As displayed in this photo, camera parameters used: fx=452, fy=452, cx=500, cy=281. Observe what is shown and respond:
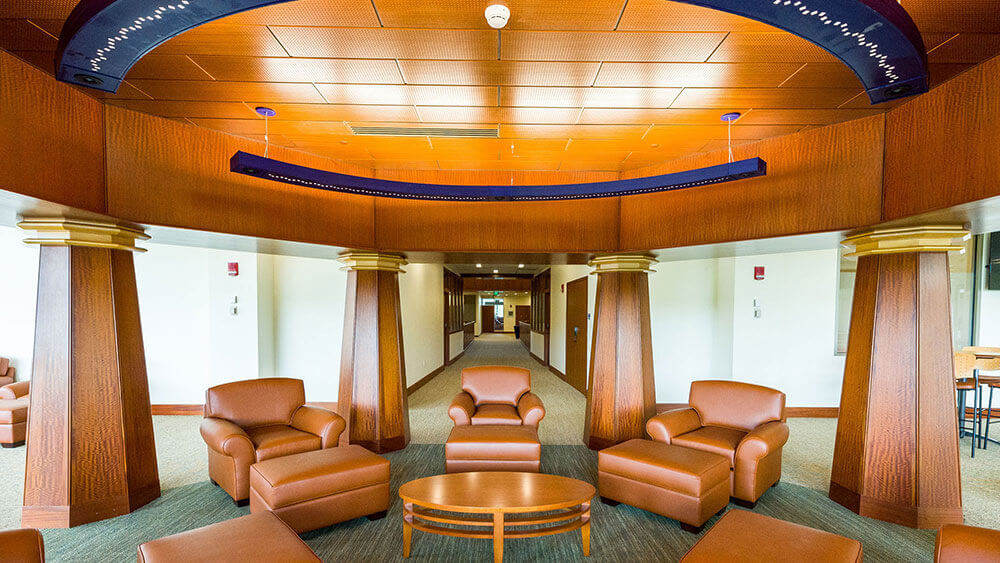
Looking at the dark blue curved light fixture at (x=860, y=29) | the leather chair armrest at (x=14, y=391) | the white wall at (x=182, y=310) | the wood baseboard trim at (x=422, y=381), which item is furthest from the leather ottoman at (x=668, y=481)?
the leather chair armrest at (x=14, y=391)

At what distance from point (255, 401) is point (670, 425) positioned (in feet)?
13.2

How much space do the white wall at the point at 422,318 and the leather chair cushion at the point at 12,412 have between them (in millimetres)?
4666

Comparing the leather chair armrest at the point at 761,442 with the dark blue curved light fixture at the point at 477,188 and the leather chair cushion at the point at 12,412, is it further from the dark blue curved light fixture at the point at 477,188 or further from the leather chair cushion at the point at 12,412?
the leather chair cushion at the point at 12,412

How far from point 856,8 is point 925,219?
8.62 feet

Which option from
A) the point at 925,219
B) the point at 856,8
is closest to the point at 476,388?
the point at 925,219

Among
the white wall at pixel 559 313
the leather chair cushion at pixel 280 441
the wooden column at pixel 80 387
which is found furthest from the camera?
the white wall at pixel 559 313

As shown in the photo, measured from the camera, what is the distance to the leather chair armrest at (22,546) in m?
1.95

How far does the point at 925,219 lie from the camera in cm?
334

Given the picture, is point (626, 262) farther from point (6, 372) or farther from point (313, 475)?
point (6, 372)

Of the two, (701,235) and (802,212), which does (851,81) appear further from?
(701,235)

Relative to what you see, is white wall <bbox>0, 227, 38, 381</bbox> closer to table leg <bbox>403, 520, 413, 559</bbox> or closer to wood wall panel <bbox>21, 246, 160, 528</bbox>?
wood wall panel <bbox>21, 246, 160, 528</bbox>

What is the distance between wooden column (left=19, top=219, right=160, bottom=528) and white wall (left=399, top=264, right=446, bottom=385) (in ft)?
13.1

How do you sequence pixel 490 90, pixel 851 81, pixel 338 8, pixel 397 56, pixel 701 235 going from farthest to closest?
pixel 701 235, pixel 490 90, pixel 851 81, pixel 397 56, pixel 338 8

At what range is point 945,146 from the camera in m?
2.97
